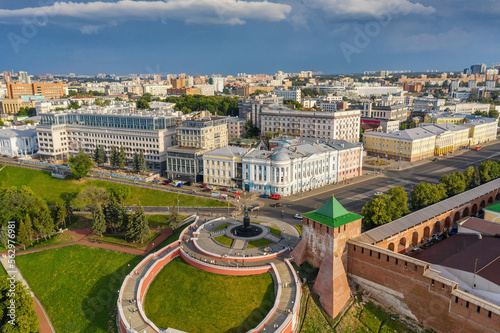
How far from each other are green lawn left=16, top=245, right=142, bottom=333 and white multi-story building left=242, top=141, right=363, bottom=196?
2854 cm

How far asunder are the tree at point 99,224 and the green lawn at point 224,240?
19.6 metres

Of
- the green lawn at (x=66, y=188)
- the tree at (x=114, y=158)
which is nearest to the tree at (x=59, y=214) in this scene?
the green lawn at (x=66, y=188)

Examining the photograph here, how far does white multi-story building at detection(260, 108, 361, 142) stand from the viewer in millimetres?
102975

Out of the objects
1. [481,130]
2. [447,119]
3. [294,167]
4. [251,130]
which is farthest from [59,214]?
[481,130]

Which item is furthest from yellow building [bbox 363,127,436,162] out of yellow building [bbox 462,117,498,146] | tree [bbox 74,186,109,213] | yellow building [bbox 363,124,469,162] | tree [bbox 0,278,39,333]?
tree [bbox 0,278,39,333]

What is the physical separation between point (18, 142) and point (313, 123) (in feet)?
268

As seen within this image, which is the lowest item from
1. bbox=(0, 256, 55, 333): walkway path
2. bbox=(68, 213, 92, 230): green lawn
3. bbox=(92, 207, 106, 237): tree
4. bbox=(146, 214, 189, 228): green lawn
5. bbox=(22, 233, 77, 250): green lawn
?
bbox=(0, 256, 55, 333): walkway path

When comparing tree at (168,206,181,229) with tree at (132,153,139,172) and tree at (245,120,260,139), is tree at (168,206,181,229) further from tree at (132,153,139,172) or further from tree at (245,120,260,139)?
tree at (245,120,260,139)

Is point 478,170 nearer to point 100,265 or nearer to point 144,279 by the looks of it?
point 144,279

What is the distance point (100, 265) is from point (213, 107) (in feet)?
359

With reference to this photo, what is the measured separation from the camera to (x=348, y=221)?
40.4m

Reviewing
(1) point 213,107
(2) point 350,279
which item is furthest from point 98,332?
(1) point 213,107

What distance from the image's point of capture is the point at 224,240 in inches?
1866

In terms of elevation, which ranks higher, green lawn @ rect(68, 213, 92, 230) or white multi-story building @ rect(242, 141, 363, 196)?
white multi-story building @ rect(242, 141, 363, 196)
